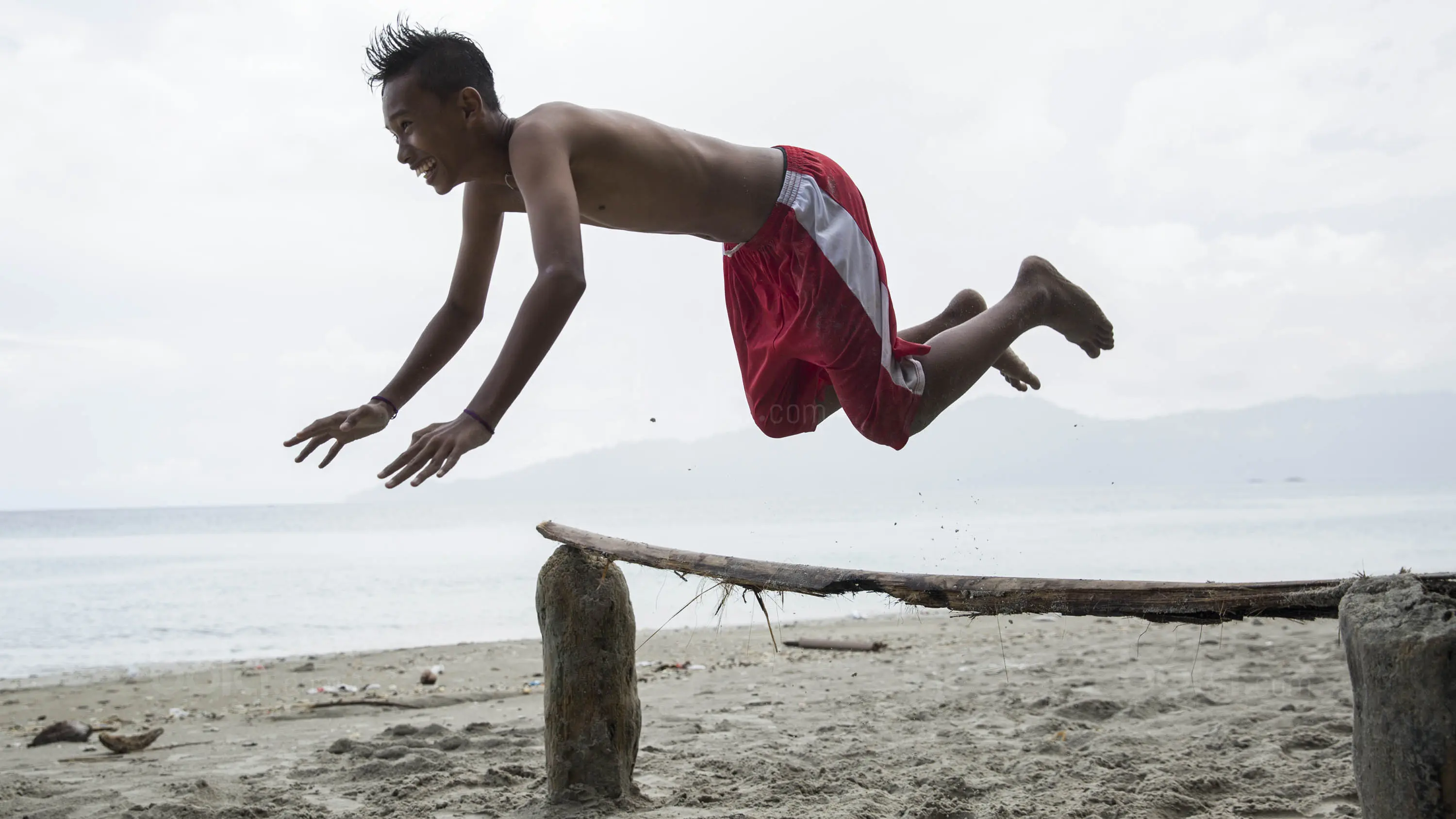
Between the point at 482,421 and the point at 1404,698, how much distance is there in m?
1.72

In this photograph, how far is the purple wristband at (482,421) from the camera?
2096mm

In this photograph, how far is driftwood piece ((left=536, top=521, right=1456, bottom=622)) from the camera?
1.83 metres

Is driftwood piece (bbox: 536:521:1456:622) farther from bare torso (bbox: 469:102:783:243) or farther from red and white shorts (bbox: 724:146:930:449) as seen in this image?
bare torso (bbox: 469:102:783:243)

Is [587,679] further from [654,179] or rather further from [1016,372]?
[1016,372]

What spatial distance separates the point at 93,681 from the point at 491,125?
6.53 meters

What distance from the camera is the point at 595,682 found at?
3.05 meters

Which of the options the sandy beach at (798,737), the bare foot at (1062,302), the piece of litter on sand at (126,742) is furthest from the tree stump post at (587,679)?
the piece of litter on sand at (126,742)

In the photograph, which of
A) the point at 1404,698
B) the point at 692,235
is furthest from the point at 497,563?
the point at 1404,698

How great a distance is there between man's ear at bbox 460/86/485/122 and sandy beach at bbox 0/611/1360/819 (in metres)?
2.04

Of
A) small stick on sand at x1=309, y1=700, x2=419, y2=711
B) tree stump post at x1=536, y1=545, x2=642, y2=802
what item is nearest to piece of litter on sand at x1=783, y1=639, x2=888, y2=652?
small stick on sand at x1=309, y1=700, x2=419, y2=711

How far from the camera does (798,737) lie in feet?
13.5

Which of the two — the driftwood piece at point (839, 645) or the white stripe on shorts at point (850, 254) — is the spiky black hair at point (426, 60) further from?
the driftwood piece at point (839, 645)

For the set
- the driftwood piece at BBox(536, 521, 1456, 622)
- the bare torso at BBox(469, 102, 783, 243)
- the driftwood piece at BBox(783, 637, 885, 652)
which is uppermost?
the bare torso at BBox(469, 102, 783, 243)

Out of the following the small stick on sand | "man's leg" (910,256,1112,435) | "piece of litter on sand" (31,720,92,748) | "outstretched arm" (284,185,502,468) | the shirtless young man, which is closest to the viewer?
the shirtless young man
